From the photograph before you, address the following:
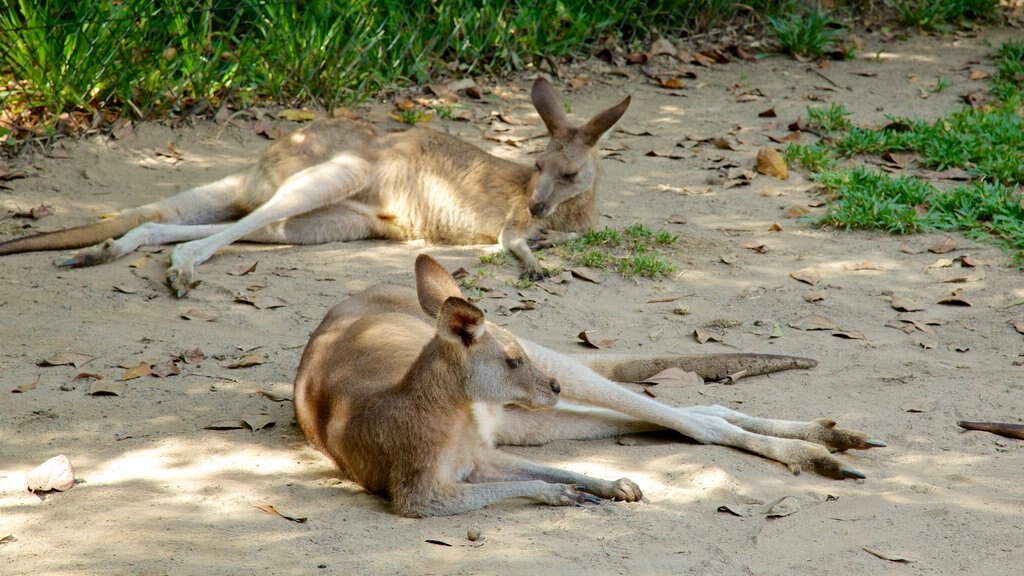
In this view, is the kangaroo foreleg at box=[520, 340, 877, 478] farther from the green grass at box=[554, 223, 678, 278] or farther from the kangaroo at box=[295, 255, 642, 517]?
the green grass at box=[554, 223, 678, 278]

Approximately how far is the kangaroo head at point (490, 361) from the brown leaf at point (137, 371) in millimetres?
1401

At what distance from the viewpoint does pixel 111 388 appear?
419cm

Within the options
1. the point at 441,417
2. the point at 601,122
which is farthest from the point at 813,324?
the point at 441,417

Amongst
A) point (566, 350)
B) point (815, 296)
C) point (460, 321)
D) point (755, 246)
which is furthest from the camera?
point (755, 246)

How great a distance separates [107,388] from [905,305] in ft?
11.1

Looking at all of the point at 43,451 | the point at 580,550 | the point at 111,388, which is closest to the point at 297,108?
the point at 111,388

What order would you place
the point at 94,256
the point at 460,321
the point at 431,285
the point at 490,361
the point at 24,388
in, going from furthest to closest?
the point at 94,256
the point at 24,388
the point at 431,285
the point at 490,361
the point at 460,321

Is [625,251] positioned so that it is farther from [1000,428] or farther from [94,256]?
[94,256]

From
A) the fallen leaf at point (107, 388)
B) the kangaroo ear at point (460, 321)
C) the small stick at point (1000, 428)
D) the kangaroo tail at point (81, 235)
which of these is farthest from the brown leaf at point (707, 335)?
the kangaroo tail at point (81, 235)

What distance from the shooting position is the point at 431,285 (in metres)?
3.53

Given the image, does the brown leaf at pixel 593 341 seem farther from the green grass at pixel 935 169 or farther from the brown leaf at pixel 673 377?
the green grass at pixel 935 169

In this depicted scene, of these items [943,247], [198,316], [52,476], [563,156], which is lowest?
[198,316]

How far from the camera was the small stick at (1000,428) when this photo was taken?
3.89 m

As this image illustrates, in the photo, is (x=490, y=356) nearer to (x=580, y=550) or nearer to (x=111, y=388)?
(x=580, y=550)
